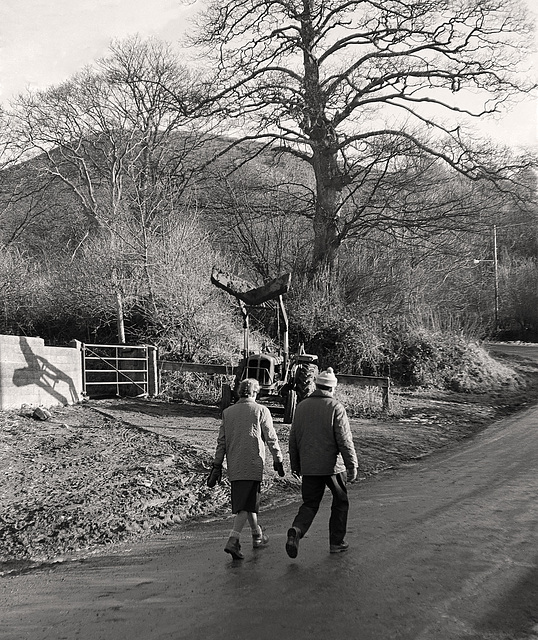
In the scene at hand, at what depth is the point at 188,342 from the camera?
22438 mm

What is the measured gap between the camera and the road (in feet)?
15.9

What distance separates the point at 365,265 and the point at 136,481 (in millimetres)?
19710

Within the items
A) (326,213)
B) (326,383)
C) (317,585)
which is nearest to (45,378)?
(326,383)

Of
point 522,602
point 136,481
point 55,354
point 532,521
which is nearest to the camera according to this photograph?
point 522,602

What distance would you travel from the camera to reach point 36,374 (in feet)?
50.3

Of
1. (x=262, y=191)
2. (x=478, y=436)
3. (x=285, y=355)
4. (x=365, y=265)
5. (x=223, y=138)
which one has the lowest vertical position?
(x=478, y=436)

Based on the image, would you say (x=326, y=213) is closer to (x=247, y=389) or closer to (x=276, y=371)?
(x=276, y=371)

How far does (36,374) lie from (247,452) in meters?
9.73

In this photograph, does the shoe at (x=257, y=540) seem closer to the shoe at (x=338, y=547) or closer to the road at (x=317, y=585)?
the road at (x=317, y=585)

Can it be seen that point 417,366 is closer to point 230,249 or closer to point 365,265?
point 365,265

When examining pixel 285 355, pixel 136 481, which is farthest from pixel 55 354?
pixel 136 481

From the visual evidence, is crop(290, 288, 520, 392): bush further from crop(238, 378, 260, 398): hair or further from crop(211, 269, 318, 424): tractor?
crop(238, 378, 260, 398): hair

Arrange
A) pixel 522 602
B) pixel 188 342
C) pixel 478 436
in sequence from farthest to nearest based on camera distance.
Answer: pixel 188 342
pixel 478 436
pixel 522 602

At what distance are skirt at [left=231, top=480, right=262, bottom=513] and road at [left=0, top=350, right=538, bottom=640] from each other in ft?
1.40
